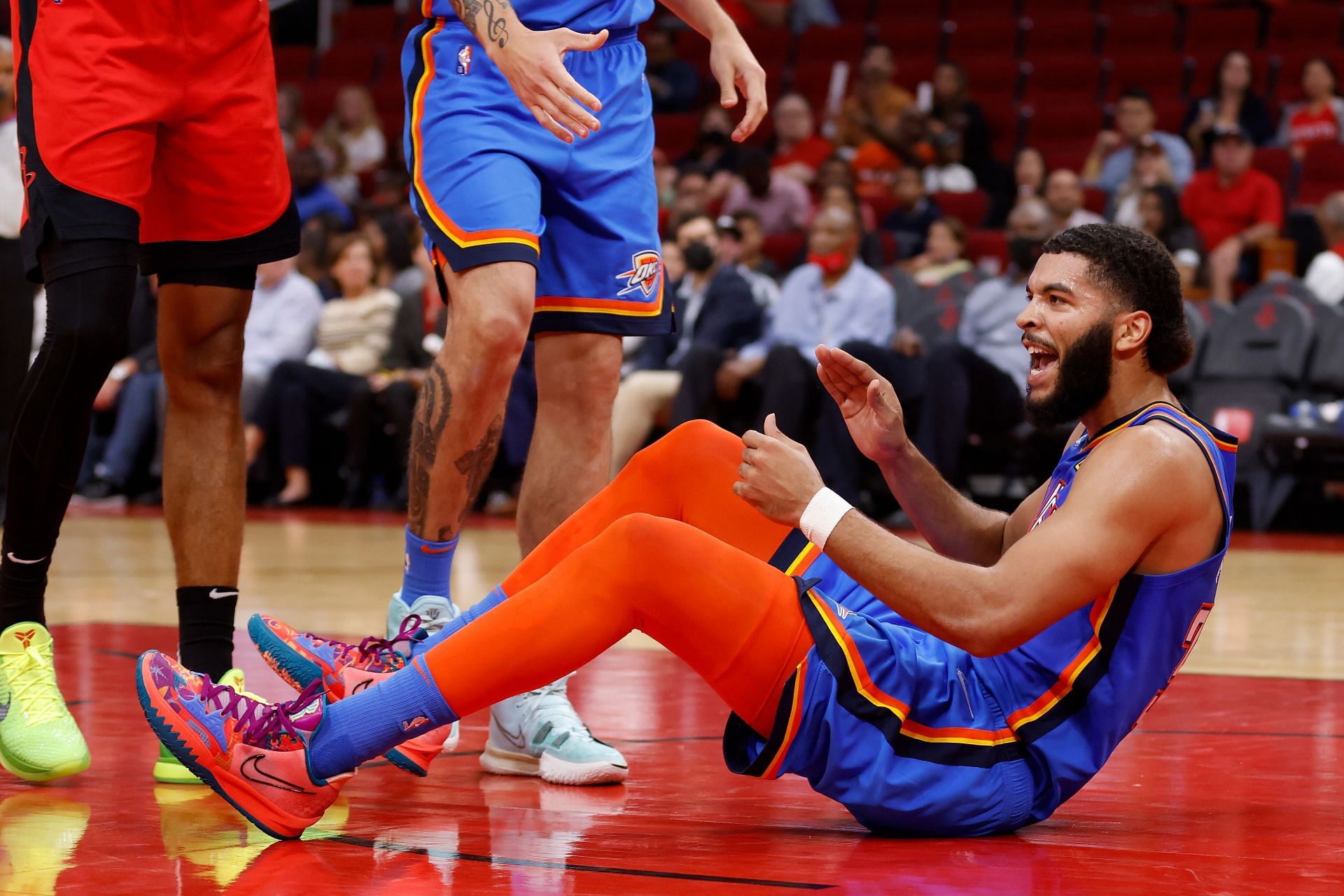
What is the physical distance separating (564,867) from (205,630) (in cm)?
100

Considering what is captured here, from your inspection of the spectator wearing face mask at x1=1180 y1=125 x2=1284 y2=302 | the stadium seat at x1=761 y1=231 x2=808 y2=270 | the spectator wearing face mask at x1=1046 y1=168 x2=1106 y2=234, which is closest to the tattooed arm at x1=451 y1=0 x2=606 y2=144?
the spectator wearing face mask at x1=1046 y1=168 x2=1106 y2=234

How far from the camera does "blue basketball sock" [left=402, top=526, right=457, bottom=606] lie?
283 cm

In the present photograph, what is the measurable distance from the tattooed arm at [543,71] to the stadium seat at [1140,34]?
27.6 feet

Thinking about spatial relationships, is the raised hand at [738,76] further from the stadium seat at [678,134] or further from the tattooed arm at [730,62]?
the stadium seat at [678,134]

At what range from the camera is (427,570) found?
2.83 m

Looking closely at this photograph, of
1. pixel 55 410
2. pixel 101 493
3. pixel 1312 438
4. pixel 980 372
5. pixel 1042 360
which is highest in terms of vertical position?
pixel 1042 360

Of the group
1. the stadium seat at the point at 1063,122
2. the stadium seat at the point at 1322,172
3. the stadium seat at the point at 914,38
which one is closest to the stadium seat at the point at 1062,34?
the stadium seat at the point at 914,38

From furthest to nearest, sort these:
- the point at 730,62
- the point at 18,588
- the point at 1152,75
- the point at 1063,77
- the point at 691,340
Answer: the point at 1063,77, the point at 1152,75, the point at 691,340, the point at 730,62, the point at 18,588

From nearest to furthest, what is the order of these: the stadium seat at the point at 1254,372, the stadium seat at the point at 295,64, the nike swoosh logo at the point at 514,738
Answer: the nike swoosh logo at the point at 514,738 → the stadium seat at the point at 1254,372 → the stadium seat at the point at 295,64

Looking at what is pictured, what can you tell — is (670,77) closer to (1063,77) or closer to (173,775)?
(1063,77)

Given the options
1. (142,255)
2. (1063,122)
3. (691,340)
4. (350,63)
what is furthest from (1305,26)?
(142,255)

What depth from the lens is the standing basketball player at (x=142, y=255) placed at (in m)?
2.52

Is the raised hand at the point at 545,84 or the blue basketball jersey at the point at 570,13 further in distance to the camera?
the blue basketball jersey at the point at 570,13

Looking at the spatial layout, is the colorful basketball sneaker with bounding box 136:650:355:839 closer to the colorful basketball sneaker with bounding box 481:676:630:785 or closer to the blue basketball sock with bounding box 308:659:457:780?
the blue basketball sock with bounding box 308:659:457:780
